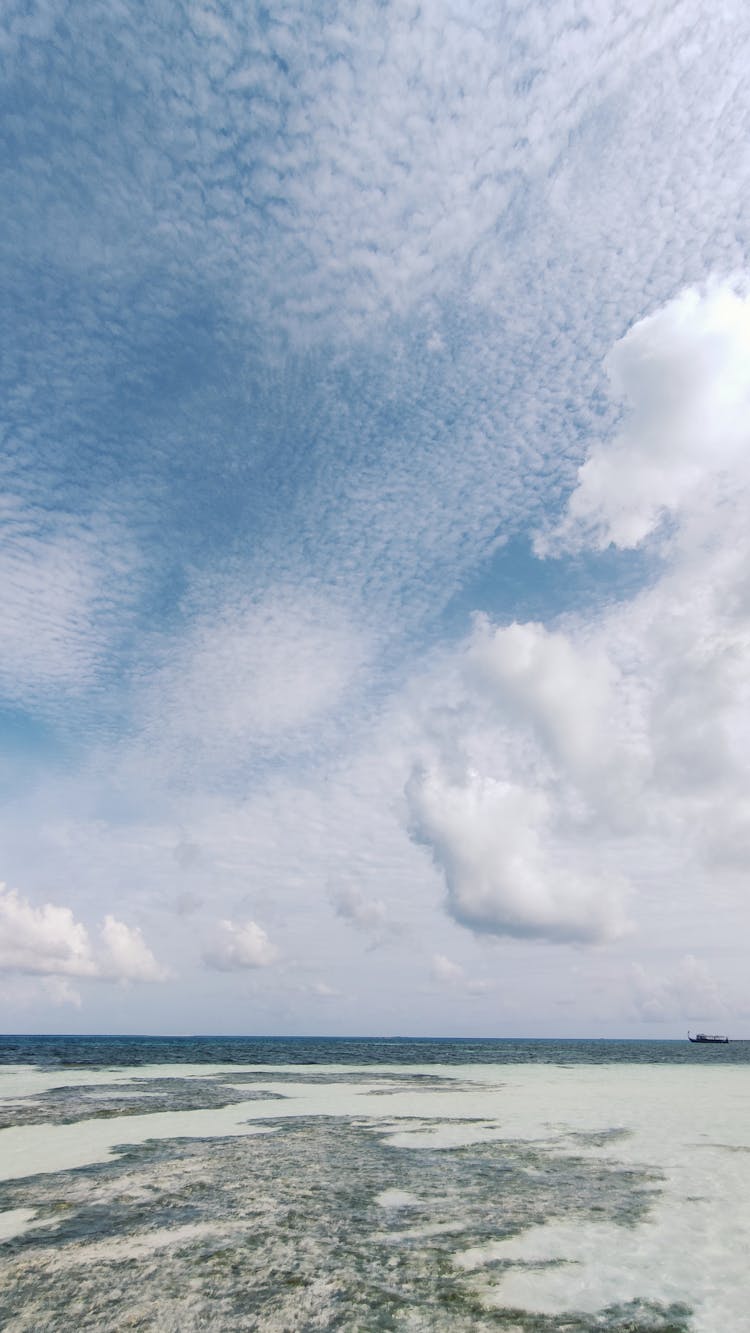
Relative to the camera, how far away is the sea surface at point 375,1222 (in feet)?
30.9

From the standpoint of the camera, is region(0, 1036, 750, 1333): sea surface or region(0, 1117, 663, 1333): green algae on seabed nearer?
region(0, 1117, 663, 1333): green algae on seabed

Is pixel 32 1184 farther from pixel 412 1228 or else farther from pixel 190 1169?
pixel 412 1228

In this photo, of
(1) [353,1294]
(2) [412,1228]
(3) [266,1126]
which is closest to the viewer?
(1) [353,1294]

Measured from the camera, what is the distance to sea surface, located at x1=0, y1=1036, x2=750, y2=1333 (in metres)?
9.42

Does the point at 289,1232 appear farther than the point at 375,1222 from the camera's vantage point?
No

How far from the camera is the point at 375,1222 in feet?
43.5

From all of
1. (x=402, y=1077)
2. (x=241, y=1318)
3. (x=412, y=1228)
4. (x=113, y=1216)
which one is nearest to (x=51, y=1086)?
(x=402, y=1077)

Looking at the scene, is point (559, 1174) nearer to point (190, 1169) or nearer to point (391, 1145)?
point (391, 1145)

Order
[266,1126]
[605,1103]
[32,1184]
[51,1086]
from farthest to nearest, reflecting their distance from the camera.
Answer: [51,1086] < [605,1103] < [266,1126] < [32,1184]

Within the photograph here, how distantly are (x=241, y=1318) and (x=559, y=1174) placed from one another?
10.7 m

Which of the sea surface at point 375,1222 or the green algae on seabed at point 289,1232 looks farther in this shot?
the sea surface at point 375,1222

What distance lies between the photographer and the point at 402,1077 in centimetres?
4997

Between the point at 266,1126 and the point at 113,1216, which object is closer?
the point at 113,1216

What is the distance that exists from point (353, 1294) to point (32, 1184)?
33.5ft
